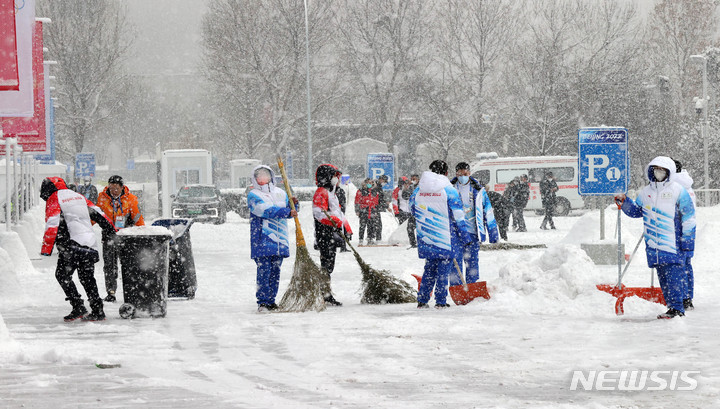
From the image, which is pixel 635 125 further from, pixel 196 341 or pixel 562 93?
pixel 196 341

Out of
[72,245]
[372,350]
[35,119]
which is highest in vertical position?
[35,119]

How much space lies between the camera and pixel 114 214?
13094 mm

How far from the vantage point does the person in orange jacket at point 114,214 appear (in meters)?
12.6

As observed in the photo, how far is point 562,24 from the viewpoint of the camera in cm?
5147

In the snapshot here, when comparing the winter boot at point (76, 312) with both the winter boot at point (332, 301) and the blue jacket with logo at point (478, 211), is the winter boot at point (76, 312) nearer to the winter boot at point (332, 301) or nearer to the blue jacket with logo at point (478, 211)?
the winter boot at point (332, 301)

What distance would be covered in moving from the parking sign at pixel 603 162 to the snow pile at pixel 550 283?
3.21 metres

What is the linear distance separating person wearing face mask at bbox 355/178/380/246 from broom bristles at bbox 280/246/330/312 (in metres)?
12.0

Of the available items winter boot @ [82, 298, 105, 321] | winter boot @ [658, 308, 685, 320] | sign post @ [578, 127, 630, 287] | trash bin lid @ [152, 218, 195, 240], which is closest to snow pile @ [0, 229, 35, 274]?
trash bin lid @ [152, 218, 195, 240]

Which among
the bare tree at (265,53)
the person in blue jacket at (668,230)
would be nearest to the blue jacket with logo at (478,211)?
the person in blue jacket at (668,230)

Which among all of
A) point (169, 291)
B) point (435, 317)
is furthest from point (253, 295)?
point (435, 317)

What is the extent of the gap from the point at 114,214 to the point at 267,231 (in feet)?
9.76

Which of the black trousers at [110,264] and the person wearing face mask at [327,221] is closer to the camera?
the person wearing face mask at [327,221]

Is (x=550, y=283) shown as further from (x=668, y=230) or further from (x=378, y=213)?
(x=378, y=213)

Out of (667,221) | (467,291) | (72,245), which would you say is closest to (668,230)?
(667,221)
